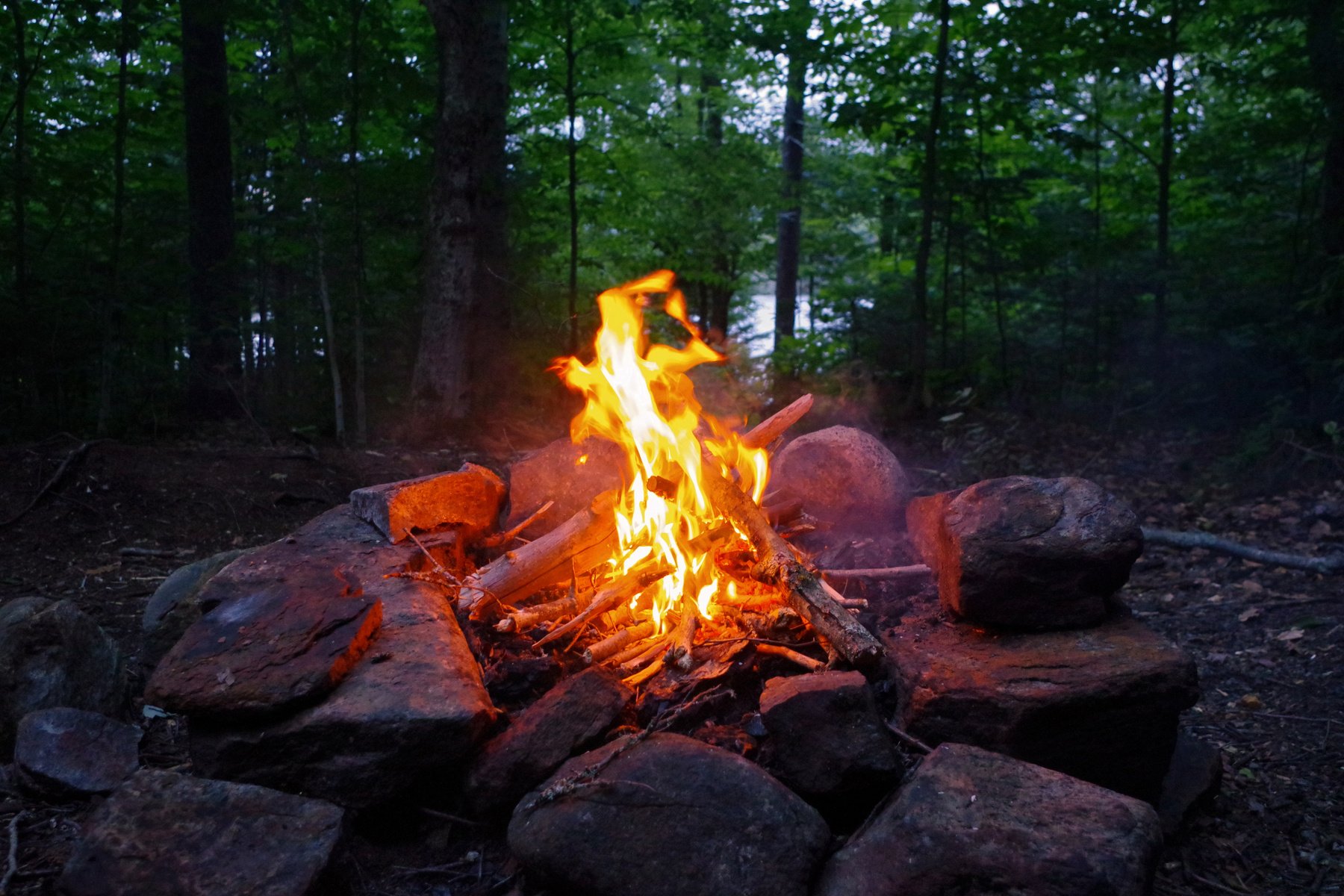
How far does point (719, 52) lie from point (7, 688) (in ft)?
28.3

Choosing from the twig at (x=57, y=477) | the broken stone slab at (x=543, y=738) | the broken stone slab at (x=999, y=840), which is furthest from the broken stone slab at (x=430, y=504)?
the twig at (x=57, y=477)

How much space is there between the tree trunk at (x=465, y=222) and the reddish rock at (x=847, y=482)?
467 cm

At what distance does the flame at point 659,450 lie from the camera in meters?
3.61

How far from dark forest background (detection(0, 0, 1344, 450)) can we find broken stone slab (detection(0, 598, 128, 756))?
480 cm

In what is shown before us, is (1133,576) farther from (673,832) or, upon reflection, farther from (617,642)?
(673,832)

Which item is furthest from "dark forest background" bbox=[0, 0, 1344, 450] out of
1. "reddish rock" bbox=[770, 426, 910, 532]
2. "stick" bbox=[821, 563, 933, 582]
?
"stick" bbox=[821, 563, 933, 582]

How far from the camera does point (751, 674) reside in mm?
3088

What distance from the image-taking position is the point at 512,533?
13.5ft

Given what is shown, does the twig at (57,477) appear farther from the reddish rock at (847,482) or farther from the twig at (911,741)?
the twig at (911,741)

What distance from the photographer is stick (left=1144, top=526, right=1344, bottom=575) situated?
5.13 metres

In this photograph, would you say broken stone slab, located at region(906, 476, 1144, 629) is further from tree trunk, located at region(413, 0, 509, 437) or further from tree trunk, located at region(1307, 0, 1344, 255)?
tree trunk, located at region(413, 0, 509, 437)

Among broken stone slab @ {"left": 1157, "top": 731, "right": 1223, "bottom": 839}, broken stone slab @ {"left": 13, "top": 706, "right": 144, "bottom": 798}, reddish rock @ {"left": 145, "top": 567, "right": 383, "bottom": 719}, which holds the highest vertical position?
reddish rock @ {"left": 145, "top": 567, "right": 383, "bottom": 719}

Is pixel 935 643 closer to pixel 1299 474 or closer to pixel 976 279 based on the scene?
pixel 1299 474

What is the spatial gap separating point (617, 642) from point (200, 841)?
57.1 inches
